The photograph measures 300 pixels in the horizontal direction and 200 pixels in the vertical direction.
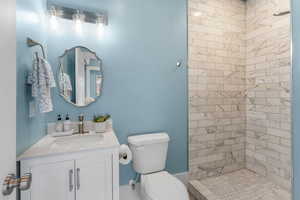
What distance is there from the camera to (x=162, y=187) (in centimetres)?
151

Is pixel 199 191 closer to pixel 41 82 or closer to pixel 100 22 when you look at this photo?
pixel 41 82

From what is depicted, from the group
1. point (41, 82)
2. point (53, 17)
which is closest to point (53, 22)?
point (53, 17)

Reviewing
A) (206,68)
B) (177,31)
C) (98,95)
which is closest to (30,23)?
(98,95)

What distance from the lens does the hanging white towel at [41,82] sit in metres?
1.24

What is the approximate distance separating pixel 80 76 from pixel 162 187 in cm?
140

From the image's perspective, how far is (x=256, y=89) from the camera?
2391mm

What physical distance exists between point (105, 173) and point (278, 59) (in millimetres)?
2429

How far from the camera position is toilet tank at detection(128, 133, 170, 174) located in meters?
1.75

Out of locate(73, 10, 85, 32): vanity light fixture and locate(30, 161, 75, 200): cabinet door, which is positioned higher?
locate(73, 10, 85, 32): vanity light fixture

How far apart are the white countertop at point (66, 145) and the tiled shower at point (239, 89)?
3.93ft

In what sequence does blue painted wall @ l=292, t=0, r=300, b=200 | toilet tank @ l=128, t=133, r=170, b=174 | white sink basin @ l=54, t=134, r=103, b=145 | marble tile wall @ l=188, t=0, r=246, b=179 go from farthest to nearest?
marble tile wall @ l=188, t=0, r=246, b=179, toilet tank @ l=128, t=133, r=170, b=174, white sink basin @ l=54, t=134, r=103, b=145, blue painted wall @ l=292, t=0, r=300, b=200

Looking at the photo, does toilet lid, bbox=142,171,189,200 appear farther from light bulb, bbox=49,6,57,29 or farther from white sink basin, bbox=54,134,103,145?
light bulb, bbox=49,6,57,29

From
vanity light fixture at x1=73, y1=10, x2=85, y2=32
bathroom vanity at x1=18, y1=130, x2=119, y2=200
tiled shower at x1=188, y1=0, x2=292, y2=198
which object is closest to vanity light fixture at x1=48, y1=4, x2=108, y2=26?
vanity light fixture at x1=73, y1=10, x2=85, y2=32

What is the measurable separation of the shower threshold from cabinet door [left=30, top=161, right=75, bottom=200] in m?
1.47
